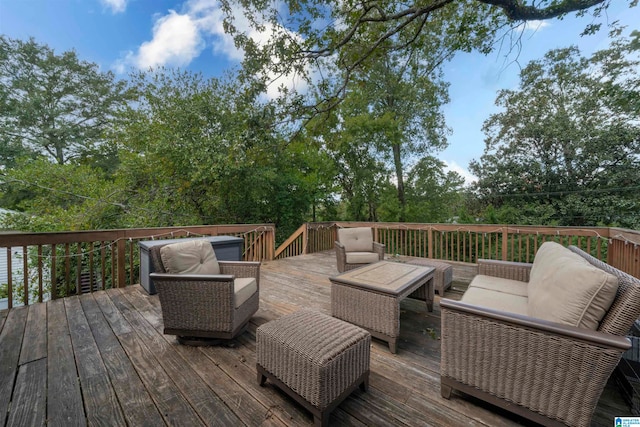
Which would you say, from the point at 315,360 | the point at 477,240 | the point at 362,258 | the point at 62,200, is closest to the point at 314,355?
the point at 315,360

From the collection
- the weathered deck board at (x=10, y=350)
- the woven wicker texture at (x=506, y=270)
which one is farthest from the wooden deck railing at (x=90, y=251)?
the woven wicker texture at (x=506, y=270)

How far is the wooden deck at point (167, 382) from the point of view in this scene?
1.41 metres

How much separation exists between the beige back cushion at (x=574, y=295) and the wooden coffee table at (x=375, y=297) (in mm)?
901

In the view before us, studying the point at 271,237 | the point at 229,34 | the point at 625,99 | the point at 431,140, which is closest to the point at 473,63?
the point at 625,99

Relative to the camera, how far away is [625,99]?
5.97m

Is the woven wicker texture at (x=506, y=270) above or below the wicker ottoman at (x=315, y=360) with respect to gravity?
above

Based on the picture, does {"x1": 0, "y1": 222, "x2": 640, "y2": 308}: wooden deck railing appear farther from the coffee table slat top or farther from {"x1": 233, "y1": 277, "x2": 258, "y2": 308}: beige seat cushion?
the coffee table slat top

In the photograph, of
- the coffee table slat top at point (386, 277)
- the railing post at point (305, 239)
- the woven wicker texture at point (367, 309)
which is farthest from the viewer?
the railing post at point (305, 239)

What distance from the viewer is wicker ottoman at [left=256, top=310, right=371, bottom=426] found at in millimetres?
1337

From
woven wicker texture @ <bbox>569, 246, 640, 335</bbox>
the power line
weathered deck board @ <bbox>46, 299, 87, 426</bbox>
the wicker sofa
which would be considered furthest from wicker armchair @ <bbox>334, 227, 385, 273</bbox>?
the power line

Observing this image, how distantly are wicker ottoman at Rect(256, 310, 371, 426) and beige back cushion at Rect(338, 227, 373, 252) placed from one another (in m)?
2.66

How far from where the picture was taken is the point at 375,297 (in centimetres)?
219

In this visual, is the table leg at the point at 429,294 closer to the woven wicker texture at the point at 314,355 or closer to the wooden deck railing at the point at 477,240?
the woven wicker texture at the point at 314,355

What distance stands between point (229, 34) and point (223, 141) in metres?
2.45
